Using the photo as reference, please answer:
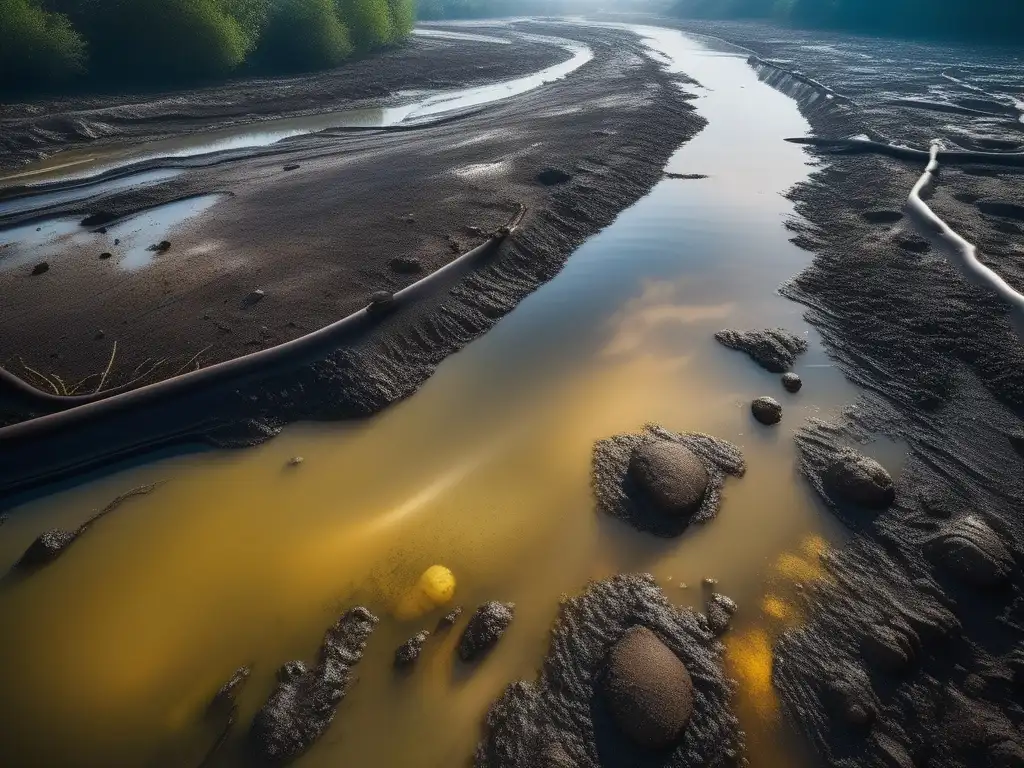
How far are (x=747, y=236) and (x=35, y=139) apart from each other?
22.5 metres

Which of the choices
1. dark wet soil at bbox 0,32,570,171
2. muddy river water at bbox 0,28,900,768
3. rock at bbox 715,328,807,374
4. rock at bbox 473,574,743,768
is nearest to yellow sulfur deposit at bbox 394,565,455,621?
muddy river water at bbox 0,28,900,768

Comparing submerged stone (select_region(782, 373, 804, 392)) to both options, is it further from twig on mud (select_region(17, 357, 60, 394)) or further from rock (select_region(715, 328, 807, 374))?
twig on mud (select_region(17, 357, 60, 394))

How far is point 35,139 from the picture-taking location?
17.3 metres

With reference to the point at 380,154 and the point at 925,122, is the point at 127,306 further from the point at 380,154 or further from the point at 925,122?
the point at 925,122

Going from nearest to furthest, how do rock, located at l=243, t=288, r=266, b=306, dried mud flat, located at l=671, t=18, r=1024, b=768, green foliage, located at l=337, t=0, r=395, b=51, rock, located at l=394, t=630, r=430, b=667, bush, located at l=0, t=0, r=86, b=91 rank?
dried mud flat, located at l=671, t=18, r=1024, b=768
rock, located at l=394, t=630, r=430, b=667
rock, located at l=243, t=288, r=266, b=306
bush, located at l=0, t=0, r=86, b=91
green foliage, located at l=337, t=0, r=395, b=51

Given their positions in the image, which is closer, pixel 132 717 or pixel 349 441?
pixel 132 717

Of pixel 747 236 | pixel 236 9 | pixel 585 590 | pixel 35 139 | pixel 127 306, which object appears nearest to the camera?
pixel 585 590

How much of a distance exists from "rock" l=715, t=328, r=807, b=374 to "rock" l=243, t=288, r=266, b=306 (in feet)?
22.7

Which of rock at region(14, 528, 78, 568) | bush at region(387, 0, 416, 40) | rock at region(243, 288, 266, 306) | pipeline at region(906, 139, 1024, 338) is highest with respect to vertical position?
bush at region(387, 0, 416, 40)

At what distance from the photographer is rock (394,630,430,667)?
3996 millimetres

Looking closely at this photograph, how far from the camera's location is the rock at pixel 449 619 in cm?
424

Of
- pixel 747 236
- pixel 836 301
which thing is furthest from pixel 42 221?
pixel 836 301

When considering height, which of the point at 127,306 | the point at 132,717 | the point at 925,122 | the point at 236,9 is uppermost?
the point at 236,9

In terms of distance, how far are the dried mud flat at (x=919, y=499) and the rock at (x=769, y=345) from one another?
581 mm
